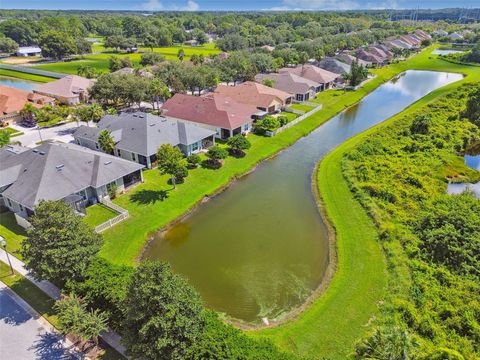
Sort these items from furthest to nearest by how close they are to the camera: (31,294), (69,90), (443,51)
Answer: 1. (443,51)
2. (69,90)
3. (31,294)

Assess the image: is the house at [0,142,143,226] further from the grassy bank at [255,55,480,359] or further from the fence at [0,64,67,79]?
the fence at [0,64,67,79]

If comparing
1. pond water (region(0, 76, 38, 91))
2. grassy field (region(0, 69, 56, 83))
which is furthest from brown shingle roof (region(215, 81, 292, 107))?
grassy field (region(0, 69, 56, 83))

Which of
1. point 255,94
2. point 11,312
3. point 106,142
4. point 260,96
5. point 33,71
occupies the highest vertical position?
point 33,71

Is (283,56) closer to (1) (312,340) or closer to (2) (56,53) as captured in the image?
(2) (56,53)

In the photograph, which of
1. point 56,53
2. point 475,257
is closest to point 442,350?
point 475,257

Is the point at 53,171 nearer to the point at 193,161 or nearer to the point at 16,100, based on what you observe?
the point at 193,161

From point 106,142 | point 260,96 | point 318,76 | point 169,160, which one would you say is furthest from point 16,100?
point 318,76
